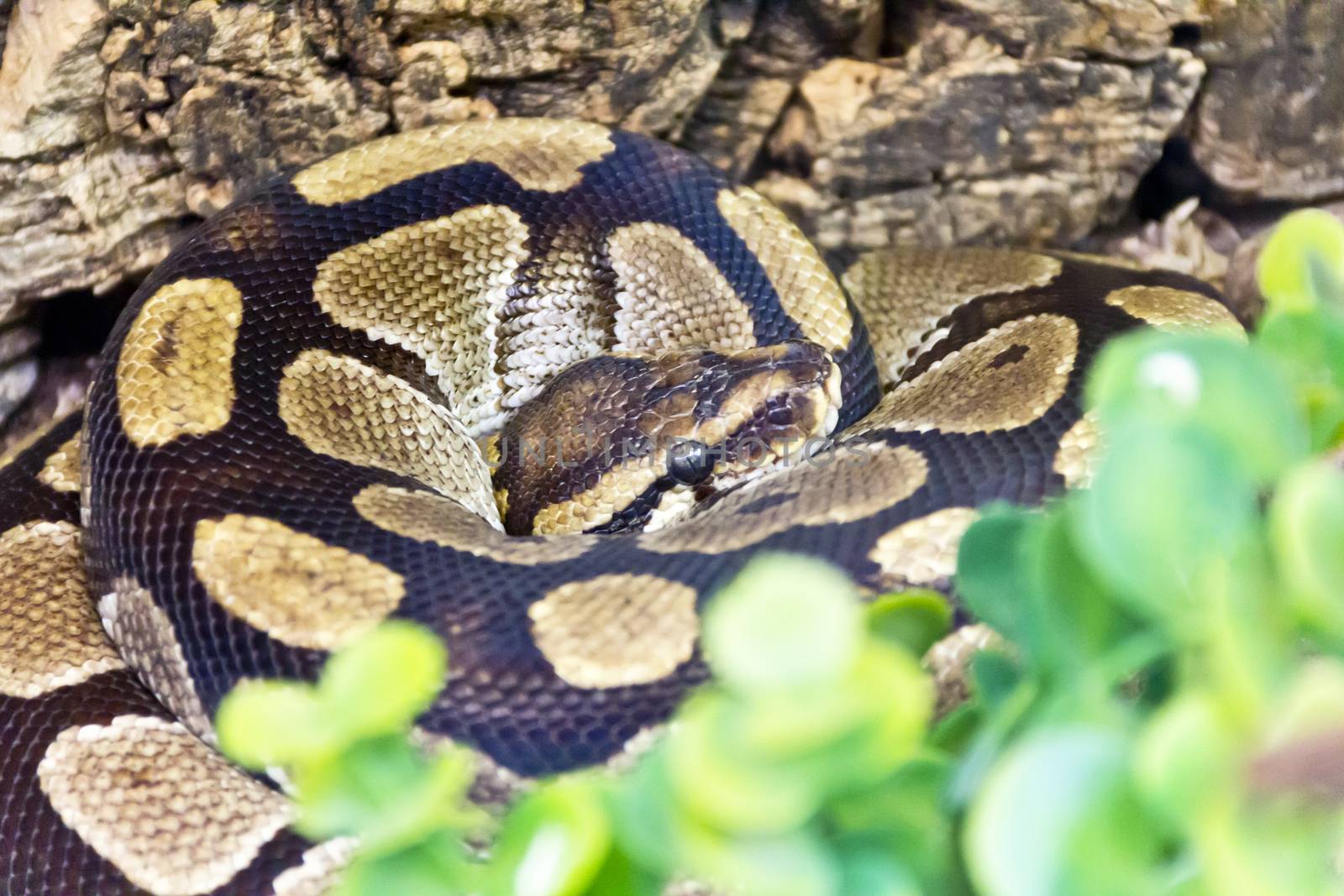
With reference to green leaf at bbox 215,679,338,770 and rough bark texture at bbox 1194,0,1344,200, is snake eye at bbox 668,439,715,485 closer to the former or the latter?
green leaf at bbox 215,679,338,770

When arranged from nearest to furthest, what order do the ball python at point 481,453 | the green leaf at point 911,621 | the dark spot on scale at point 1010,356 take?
the green leaf at point 911,621
the ball python at point 481,453
the dark spot on scale at point 1010,356

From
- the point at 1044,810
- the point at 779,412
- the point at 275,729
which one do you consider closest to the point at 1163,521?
the point at 1044,810

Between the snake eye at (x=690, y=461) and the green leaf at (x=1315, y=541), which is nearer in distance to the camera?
the green leaf at (x=1315, y=541)

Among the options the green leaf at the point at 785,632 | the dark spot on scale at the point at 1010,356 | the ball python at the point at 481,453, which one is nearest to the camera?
the green leaf at the point at 785,632

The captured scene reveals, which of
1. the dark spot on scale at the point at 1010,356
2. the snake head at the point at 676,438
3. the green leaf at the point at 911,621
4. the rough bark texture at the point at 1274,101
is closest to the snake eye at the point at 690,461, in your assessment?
the snake head at the point at 676,438

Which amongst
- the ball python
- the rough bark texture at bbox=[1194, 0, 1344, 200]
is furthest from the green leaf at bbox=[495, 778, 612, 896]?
the rough bark texture at bbox=[1194, 0, 1344, 200]

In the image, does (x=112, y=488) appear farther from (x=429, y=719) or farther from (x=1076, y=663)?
(x=1076, y=663)

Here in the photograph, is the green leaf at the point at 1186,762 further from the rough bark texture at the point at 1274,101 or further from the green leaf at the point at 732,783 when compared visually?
the rough bark texture at the point at 1274,101
